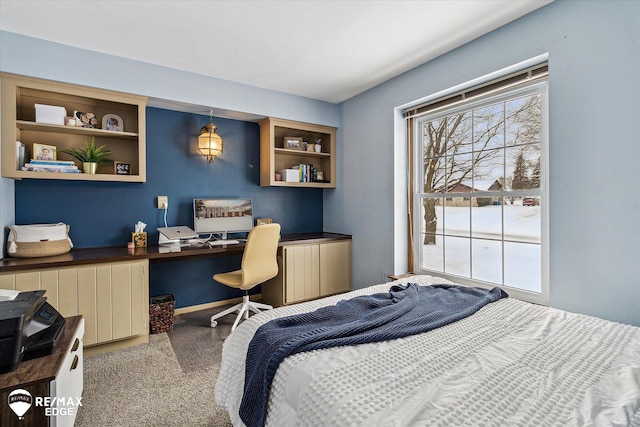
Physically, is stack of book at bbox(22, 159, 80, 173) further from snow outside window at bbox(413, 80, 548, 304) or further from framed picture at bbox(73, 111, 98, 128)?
snow outside window at bbox(413, 80, 548, 304)

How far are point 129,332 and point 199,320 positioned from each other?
2.41ft

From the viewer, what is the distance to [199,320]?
10.7 feet

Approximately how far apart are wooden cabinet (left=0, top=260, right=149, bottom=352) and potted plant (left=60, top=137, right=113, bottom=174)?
92 centimetres

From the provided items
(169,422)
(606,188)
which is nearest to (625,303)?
(606,188)

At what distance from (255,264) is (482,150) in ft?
7.74

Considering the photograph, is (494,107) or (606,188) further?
(494,107)

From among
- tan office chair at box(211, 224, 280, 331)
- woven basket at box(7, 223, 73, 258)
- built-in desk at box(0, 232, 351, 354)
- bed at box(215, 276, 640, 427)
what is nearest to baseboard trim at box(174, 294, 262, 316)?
tan office chair at box(211, 224, 280, 331)

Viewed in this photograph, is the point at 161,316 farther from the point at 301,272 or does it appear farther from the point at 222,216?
the point at 301,272

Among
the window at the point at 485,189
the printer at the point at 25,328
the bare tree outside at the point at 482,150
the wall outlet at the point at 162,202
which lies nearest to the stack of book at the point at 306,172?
the window at the point at 485,189

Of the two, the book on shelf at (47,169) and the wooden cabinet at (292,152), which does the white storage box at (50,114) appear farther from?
the wooden cabinet at (292,152)

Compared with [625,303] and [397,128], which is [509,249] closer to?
[625,303]

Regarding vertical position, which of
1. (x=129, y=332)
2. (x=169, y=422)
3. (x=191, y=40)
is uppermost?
(x=191, y=40)

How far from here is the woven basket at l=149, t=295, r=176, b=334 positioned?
2.93 meters

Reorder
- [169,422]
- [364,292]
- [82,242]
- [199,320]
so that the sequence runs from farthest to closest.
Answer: [199,320]
[82,242]
[364,292]
[169,422]
